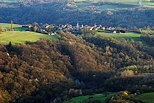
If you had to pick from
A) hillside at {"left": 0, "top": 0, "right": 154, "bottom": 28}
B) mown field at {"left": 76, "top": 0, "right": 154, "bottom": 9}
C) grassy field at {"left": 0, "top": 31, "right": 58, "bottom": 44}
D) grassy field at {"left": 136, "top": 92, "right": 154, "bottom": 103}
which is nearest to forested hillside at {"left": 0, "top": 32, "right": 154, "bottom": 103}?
grassy field at {"left": 0, "top": 31, "right": 58, "bottom": 44}

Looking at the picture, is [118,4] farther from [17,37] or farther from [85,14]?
[17,37]

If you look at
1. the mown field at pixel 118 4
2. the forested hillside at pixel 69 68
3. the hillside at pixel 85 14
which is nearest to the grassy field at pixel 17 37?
the forested hillside at pixel 69 68

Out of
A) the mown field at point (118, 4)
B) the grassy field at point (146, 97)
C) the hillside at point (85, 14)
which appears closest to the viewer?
the grassy field at point (146, 97)

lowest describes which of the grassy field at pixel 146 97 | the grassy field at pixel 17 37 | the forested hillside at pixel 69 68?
the forested hillside at pixel 69 68

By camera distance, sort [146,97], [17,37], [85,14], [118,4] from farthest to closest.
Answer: [118,4] < [85,14] < [17,37] < [146,97]

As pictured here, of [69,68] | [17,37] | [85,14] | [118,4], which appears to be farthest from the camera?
[118,4]

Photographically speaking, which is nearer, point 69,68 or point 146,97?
point 146,97

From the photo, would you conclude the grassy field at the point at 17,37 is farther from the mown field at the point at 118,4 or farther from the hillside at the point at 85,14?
the mown field at the point at 118,4

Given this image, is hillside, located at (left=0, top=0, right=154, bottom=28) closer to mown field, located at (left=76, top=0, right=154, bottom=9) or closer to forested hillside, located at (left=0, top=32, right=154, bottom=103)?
mown field, located at (left=76, top=0, right=154, bottom=9)

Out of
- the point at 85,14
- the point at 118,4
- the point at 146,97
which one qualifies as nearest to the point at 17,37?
the point at 146,97
